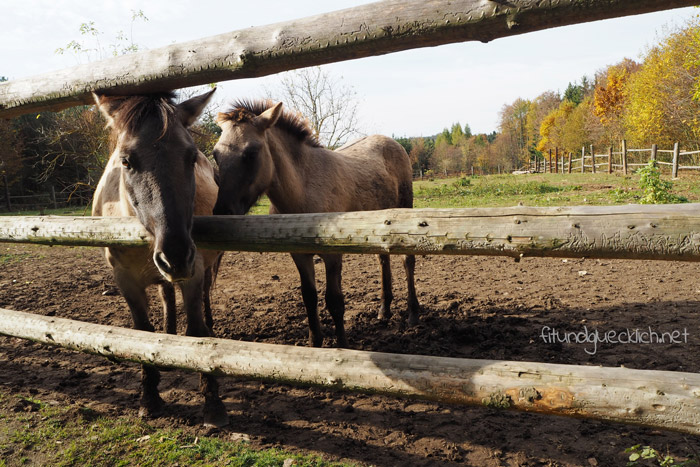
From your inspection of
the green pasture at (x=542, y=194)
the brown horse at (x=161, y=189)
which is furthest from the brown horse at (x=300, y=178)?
the green pasture at (x=542, y=194)

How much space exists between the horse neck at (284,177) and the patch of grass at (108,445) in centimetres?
211

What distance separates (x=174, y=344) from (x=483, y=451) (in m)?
2.10

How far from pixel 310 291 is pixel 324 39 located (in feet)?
8.75

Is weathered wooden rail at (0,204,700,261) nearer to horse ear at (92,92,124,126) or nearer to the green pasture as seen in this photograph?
horse ear at (92,92,124,126)

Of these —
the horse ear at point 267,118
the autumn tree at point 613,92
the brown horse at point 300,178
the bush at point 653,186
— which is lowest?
the bush at point 653,186

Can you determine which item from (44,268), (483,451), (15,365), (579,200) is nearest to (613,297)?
(483,451)

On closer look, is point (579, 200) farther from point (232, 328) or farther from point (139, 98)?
point (139, 98)

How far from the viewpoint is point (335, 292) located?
4273mm

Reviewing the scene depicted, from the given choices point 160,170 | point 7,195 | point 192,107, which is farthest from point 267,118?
point 7,195

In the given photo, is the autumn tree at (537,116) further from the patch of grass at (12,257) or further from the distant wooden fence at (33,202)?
the patch of grass at (12,257)

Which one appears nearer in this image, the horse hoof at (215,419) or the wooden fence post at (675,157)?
the horse hoof at (215,419)

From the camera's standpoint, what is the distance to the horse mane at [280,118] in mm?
3932

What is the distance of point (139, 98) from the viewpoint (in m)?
2.64

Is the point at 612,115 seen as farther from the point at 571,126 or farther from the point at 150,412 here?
the point at 150,412
